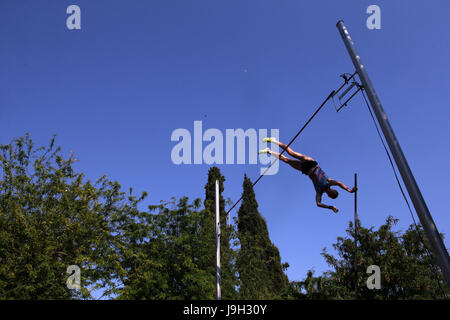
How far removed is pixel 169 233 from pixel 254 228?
9.22 m

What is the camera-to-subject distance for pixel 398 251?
1994cm

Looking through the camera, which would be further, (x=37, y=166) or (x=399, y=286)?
(x=399, y=286)

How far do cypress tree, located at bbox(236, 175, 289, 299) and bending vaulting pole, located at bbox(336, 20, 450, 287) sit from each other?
10713mm

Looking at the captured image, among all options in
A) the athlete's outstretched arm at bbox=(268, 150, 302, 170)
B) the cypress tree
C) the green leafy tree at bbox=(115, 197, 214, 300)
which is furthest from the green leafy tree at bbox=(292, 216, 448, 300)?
the athlete's outstretched arm at bbox=(268, 150, 302, 170)

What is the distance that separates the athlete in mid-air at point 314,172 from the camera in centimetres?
761

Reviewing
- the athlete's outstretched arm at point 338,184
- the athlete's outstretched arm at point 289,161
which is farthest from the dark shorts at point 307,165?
the athlete's outstretched arm at point 338,184

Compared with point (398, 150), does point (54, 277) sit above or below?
below

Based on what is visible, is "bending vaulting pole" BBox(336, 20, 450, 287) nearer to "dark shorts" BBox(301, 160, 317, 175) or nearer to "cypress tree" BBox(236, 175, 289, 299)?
"dark shorts" BBox(301, 160, 317, 175)

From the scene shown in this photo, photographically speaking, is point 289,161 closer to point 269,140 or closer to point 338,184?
point 269,140

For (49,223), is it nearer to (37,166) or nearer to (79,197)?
(79,197)

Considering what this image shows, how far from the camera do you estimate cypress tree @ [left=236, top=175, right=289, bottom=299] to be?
1850 cm

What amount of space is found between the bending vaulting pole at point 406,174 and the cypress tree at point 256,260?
10713 mm
